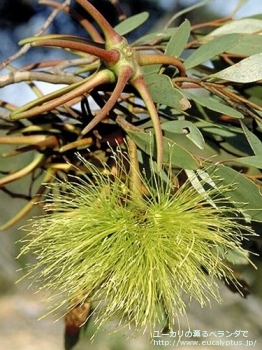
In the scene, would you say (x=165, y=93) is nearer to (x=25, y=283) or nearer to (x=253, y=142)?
(x=253, y=142)

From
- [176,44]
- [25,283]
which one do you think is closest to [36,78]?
[176,44]

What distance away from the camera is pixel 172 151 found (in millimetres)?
454

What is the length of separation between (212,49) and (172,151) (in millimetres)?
114

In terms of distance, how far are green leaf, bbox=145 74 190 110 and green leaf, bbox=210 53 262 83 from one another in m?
0.06

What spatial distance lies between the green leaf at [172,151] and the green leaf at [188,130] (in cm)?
1

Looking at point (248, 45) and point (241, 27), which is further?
point (241, 27)

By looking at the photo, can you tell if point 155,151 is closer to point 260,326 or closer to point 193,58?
point 193,58

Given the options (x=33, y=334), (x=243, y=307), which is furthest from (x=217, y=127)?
(x=33, y=334)

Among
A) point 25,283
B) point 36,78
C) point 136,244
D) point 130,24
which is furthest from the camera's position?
point 25,283

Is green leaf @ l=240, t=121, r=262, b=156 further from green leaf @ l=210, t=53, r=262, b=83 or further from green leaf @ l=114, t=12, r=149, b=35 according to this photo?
green leaf @ l=114, t=12, r=149, b=35

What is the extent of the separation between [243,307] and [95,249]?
95cm

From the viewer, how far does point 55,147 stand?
61 centimetres

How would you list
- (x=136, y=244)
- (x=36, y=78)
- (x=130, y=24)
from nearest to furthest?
(x=136, y=244) → (x=36, y=78) → (x=130, y=24)

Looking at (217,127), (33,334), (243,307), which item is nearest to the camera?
(217,127)
